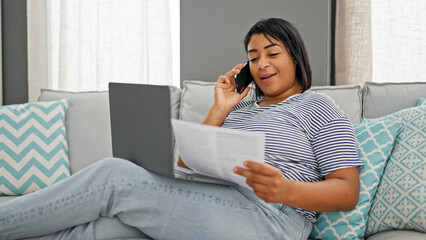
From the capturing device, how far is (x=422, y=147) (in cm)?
135

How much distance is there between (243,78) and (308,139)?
43 centimetres

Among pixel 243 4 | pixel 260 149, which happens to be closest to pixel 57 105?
pixel 243 4

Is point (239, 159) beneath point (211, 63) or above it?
beneath

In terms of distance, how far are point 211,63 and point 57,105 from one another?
987mm

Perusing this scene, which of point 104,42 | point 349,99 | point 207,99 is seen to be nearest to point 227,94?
point 207,99

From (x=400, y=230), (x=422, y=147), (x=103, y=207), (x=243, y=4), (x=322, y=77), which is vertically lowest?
(x=400, y=230)

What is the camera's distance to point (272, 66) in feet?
5.01

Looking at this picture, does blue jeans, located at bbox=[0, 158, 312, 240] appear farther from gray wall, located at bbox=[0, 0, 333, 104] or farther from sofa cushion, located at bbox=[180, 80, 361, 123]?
gray wall, located at bbox=[0, 0, 333, 104]

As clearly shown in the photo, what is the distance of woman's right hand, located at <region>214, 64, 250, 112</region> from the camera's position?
1634 millimetres

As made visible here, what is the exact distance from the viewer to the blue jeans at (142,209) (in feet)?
3.85

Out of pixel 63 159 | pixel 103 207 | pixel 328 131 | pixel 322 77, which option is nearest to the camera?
pixel 103 207

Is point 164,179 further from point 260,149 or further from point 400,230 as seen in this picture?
point 400,230

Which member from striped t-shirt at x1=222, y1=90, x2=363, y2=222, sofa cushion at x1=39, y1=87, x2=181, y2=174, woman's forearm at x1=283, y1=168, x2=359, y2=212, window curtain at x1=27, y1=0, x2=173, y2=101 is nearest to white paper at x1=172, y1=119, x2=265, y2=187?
woman's forearm at x1=283, y1=168, x2=359, y2=212

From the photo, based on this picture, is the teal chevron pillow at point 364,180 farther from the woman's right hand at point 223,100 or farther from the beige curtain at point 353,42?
the beige curtain at point 353,42
